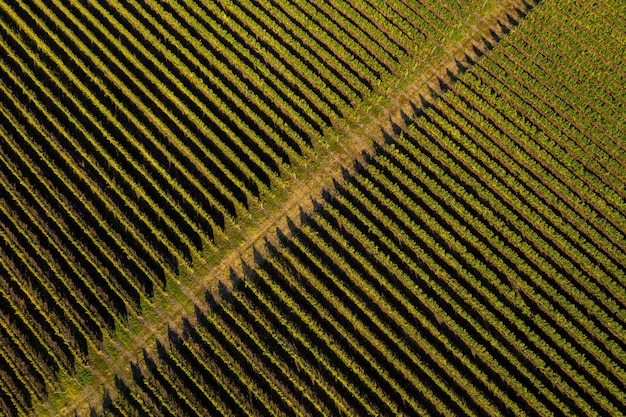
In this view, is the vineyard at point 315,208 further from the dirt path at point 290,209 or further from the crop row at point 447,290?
the dirt path at point 290,209

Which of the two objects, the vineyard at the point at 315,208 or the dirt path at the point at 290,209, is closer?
the dirt path at the point at 290,209

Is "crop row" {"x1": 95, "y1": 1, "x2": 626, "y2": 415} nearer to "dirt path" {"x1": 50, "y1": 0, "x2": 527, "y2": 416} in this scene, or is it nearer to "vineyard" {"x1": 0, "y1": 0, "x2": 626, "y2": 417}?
"vineyard" {"x1": 0, "y1": 0, "x2": 626, "y2": 417}

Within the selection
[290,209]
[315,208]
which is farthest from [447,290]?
[290,209]

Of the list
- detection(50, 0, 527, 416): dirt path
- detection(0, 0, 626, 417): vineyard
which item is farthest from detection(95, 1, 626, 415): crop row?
detection(50, 0, 527, 416): dirt path

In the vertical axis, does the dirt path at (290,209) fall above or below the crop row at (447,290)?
above

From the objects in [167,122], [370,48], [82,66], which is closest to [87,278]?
[167,122]

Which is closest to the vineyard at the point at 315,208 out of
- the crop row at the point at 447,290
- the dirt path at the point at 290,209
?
the crop row at the point at 447,290
